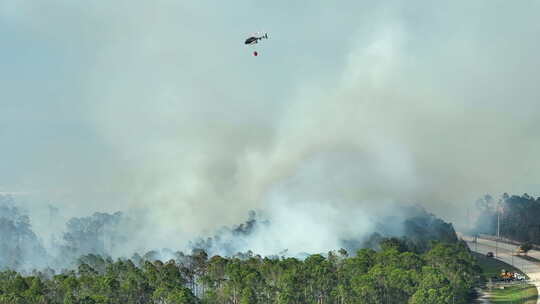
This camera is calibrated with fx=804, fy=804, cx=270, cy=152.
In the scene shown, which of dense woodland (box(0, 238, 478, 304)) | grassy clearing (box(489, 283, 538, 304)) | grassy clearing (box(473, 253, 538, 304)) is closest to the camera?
dense woodland (box(0, 238, 478, 304))

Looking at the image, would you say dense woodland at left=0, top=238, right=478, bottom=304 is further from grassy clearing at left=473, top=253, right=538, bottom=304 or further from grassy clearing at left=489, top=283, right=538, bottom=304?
grassy clearing at left=473, top=253, right=538, bottom=304

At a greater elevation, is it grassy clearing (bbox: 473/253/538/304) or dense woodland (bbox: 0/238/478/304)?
dense woodland (bbox: 0/238/478/304)

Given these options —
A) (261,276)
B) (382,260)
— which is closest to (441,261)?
(382,260)

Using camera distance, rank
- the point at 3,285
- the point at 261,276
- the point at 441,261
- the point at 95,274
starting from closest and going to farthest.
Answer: the point at 3,285
the point at 261,276
the point at 95,274
the point at 441,261

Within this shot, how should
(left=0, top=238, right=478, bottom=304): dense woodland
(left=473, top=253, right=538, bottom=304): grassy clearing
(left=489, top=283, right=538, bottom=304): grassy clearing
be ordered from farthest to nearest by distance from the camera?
(left=473, top=253, right=538, bottom=304): grassy clearing, (left=489, top=283, right=538, bottom=304): grassy clearing, (left=0, top=238, right=478, bottom=304): dense woodland

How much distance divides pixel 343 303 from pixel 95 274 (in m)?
49.4

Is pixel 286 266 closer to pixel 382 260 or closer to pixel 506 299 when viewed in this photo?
pixel 382 260

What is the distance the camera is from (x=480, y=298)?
172875 mm

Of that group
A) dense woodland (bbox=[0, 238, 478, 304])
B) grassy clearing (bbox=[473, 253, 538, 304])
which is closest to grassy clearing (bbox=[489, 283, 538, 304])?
grassy clearing (bbox=[473, 253, 538, 304])

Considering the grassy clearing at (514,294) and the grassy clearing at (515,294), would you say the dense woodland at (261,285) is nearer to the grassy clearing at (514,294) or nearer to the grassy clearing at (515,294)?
the grassy clearing at (515,294)

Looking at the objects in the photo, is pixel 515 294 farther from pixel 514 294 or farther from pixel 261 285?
pixel 261 285

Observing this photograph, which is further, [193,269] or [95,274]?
[193,269]

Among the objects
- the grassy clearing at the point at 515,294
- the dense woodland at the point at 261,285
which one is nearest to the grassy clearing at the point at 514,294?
the grassy clearing at the point at 515,294

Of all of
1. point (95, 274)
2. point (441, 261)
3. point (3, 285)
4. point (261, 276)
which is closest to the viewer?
point (3, 285)
